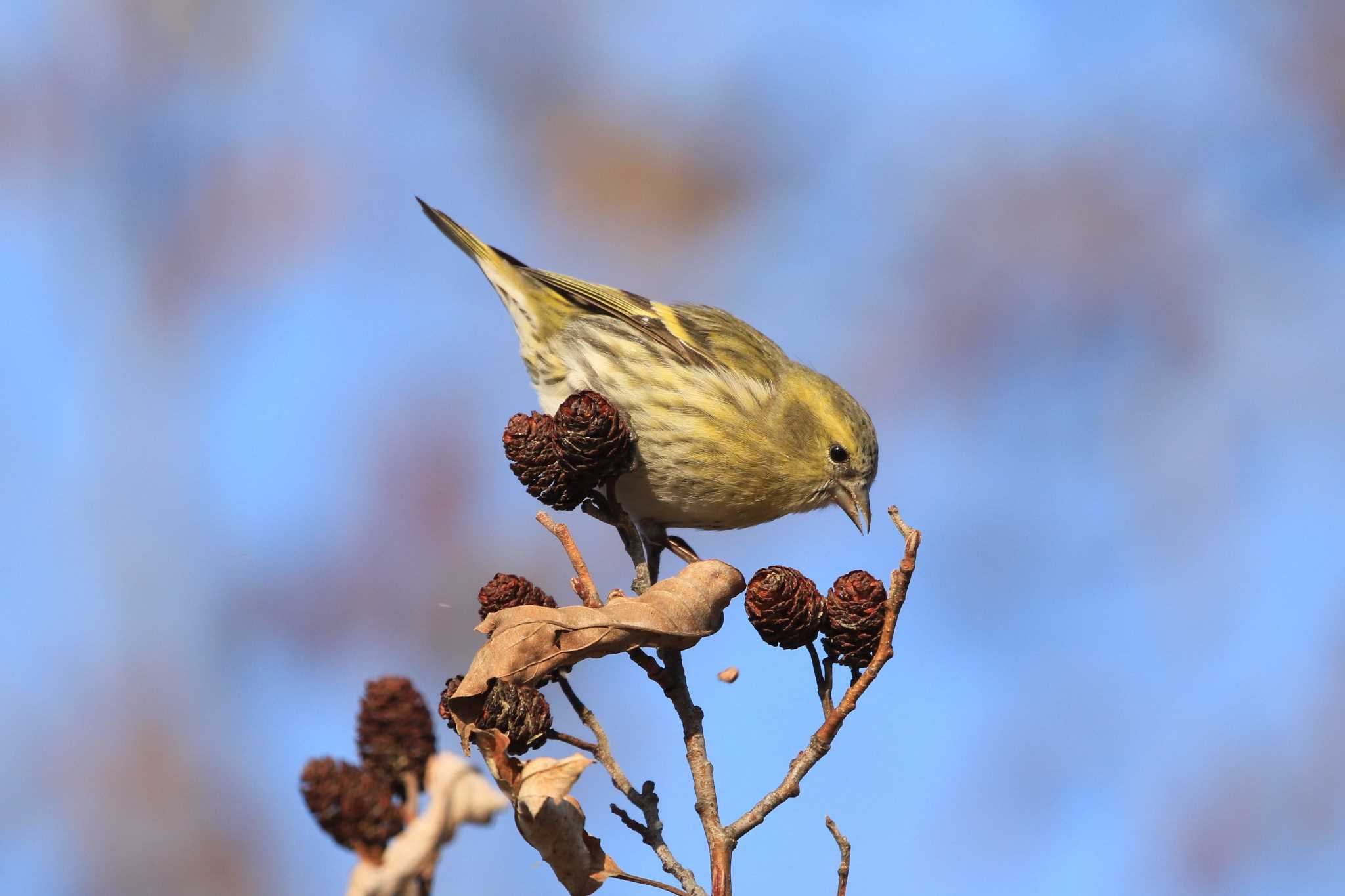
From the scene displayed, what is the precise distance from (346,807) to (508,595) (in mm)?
1074

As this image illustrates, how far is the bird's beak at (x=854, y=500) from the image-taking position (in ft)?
13.7

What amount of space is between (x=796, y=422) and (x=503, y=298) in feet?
4.39

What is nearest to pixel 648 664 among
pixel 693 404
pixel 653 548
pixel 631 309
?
pixel 653 548

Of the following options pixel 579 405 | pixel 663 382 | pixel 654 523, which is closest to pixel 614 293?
pixel 663 382

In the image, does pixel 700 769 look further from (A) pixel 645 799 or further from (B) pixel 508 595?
(B) pixel 508 595

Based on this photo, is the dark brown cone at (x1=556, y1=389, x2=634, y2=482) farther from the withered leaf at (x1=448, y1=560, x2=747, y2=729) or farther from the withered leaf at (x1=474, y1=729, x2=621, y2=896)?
the withered leaf at (x1=474, y1=729, x2=621, y2=896)

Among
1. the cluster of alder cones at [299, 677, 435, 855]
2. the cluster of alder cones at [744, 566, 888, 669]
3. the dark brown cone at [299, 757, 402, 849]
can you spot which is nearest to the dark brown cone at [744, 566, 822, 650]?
the cluster of alder cones at [744, 566, 888, 669]

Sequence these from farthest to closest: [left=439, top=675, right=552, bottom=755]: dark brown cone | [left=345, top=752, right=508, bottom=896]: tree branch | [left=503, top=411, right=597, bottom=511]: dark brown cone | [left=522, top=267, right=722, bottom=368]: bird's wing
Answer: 1. [left=522, top=267, right=722, bottom=368]: bird's wing
2. [left=503, top=411, right=597, bottom=511]: dark brown cone
3. [left=439, top=675, right=552, bottom=755]: dark brown cone
4. [left=345, top=752, right=508, bottom=896]: tree branch

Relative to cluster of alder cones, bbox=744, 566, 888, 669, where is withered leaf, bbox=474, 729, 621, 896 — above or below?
below

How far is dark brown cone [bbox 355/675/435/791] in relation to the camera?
1320mm

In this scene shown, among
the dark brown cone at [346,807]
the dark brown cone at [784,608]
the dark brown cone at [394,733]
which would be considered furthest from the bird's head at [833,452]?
the dark brown cone at [346,807]

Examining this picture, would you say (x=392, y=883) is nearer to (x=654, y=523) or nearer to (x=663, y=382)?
(x=654, y=523)

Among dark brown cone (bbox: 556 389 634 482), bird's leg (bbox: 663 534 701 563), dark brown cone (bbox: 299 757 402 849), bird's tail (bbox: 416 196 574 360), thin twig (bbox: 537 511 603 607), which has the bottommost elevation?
dark brown cone (bbox: 299 757 402 849)

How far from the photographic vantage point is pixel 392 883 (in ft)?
3.94
